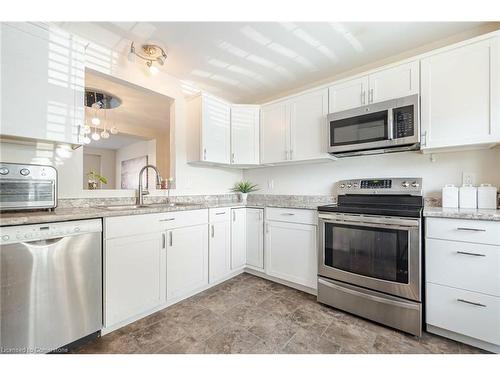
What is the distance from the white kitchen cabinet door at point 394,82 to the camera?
6.21 ft

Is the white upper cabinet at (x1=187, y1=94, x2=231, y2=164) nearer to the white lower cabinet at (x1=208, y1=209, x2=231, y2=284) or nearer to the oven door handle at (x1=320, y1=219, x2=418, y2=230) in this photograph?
the white lower cabinet at (x1=208, y1=209, x2=231, y2=284)

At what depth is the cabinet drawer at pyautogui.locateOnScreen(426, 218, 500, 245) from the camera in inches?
56.1

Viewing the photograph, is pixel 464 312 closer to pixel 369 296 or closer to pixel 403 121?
pixel 369 296

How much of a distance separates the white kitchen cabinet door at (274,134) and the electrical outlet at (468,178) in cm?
168

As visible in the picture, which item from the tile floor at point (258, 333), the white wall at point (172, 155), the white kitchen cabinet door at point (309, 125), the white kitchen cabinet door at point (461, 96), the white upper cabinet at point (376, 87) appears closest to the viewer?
the tile floor at point (258, 333)

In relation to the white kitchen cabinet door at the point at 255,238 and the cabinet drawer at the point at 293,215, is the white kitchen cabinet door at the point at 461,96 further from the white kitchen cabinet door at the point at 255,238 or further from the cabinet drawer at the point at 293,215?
the white kitchen cabinet door at the point at 255,238

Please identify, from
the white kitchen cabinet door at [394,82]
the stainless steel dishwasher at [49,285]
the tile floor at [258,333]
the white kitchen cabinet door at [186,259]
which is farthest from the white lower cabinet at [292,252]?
the stainless steel dishwasher at [49,285]

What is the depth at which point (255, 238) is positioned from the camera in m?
2.79

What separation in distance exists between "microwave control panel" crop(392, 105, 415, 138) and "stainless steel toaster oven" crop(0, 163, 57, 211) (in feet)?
9.44

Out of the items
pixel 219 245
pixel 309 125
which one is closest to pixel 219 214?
pixel 219 245

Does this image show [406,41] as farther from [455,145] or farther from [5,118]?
[5,118]
